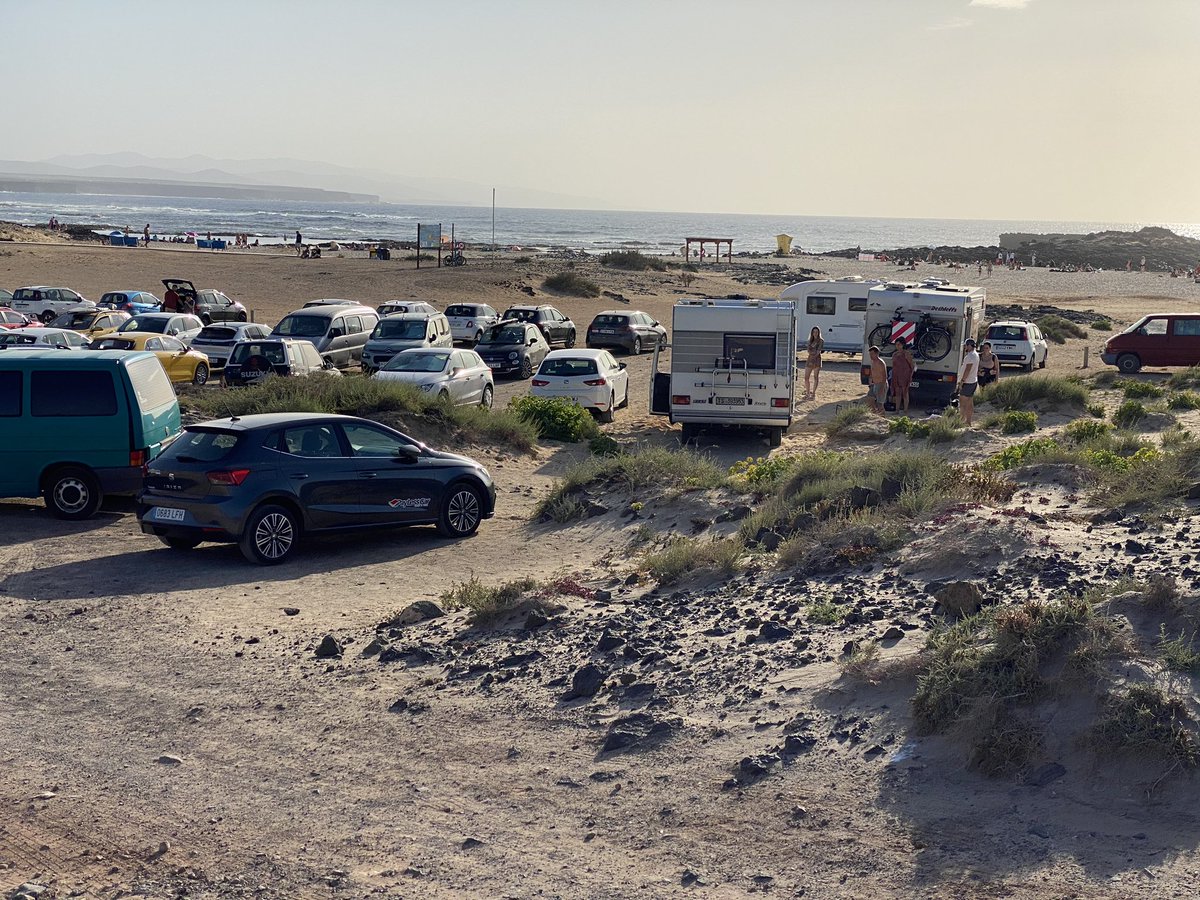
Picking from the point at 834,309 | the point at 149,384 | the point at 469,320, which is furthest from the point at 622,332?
the point at 149,384

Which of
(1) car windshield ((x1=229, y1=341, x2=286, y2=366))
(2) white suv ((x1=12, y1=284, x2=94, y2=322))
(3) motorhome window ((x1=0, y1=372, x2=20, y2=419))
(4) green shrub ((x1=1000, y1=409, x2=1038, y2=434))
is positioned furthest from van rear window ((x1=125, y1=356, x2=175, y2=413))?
(2) white suv ((x1=12, y1=284, x2=94, y2=322))

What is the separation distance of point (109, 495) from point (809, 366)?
54.8 ft

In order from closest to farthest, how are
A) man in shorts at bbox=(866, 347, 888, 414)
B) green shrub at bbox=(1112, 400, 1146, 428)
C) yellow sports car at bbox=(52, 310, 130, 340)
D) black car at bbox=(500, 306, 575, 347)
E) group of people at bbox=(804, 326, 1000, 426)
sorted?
green shrub at bbox=(1112, 400, 1146, 428), group of people at bbox=(804, 326, 1000, 426), man in shorts at bbox=(866, 347, 888, 414), yellow sports car at bbox=(52, 310, 130, 340), black car at bbox=(500, 306, 575, 347)

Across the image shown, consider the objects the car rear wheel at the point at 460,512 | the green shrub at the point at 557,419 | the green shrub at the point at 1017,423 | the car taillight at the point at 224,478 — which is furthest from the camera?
the green shrub at the point at 557,419

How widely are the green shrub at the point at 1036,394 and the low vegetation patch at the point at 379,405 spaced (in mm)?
9856

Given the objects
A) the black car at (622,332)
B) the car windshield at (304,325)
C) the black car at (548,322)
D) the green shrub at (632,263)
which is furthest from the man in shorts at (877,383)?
the green shrub at (632,263)

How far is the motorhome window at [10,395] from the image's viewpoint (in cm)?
1351

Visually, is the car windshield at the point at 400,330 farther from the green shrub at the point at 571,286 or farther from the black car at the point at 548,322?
the green shrub at the point at 571,286

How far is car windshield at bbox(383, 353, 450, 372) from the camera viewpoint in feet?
74.6

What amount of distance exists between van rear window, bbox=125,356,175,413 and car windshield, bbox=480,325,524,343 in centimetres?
1623

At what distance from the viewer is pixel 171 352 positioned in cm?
2589

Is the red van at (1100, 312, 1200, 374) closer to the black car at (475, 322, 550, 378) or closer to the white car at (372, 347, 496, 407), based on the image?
the black car at (475, 322, 550, 378)

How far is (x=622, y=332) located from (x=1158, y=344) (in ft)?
47.9

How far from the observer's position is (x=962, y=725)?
6.43 m
